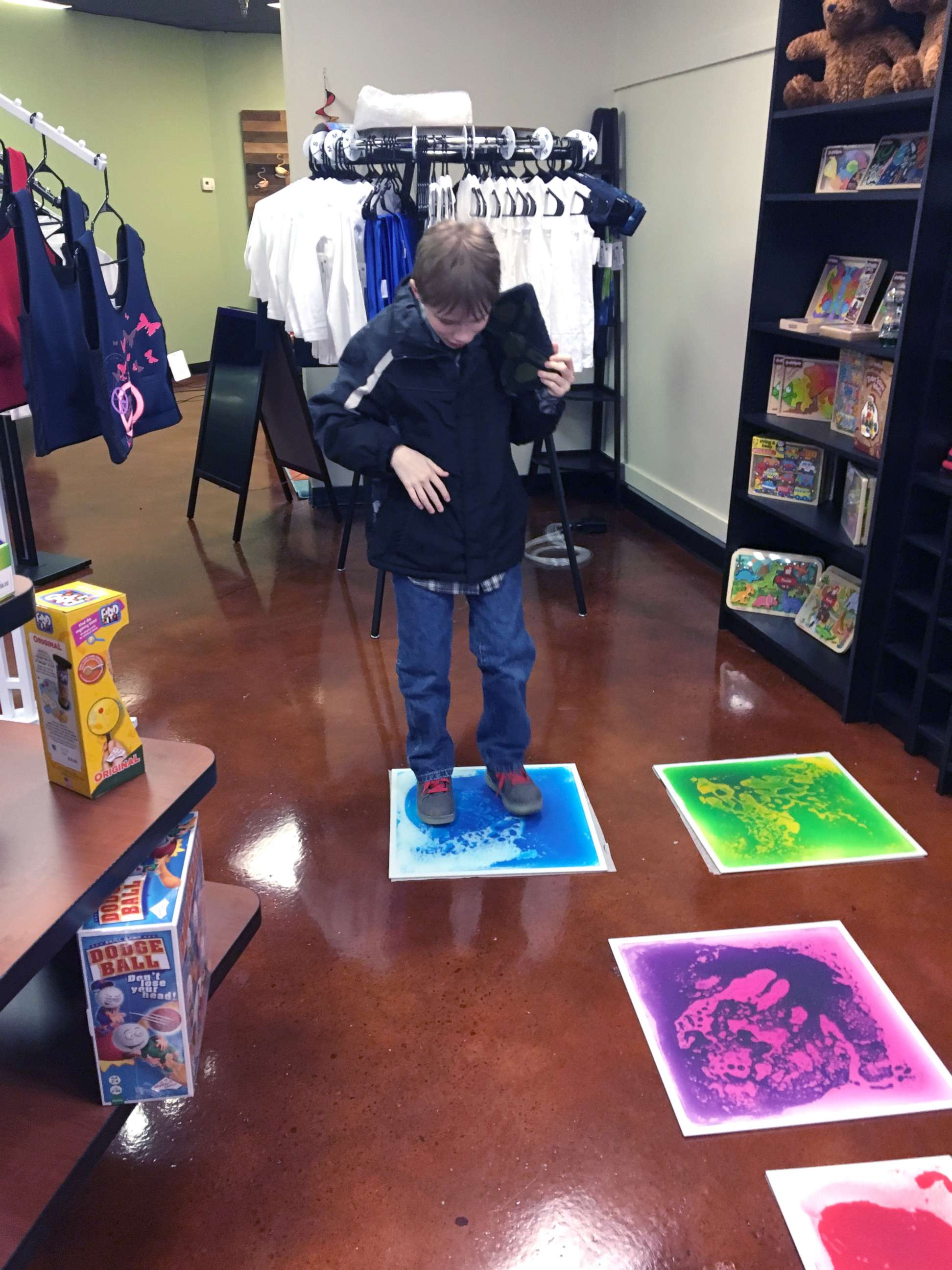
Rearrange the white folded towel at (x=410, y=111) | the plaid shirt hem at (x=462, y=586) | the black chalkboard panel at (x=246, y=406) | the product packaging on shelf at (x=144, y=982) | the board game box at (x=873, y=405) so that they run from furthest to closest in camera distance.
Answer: the black chalkboard panel at (x=246, y=406), the white folded towel at (x=410, y=111), the board game box at (x=873, y=405), the plaid shirt hem at (x=462, y=586), the product packaging on shelf at (x=144, y=982)

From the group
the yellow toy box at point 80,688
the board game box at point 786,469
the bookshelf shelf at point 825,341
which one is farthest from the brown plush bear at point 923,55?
the yellow toy box at point 80,688

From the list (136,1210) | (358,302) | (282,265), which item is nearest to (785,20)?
(358,302)

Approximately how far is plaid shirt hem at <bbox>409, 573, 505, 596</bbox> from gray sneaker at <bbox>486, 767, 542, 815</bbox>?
1.53 feet

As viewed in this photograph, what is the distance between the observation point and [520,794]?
228 cm

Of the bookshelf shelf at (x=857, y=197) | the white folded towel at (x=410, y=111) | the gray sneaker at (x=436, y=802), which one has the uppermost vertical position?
the white folded towel at (x=410, y=111)

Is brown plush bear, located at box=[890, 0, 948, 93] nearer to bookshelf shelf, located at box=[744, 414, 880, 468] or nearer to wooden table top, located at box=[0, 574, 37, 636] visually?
bookshelf shelf, located at box=[744, 414, 880, 468]

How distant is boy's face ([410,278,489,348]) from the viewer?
179 cm

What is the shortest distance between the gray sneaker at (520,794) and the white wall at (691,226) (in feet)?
6.32

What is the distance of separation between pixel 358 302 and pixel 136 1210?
2.70 meters

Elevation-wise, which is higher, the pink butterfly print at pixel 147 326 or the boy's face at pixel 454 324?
the boy's face at pixel 454 324

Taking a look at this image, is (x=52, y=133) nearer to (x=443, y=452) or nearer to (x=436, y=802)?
(x=443, y=452)

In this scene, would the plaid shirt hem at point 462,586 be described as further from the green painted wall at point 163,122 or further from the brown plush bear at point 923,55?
the green painted wall at point 163,122

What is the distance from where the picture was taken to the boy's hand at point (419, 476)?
190 centimetres

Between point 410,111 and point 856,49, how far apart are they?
1.30 metres
